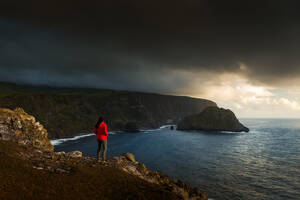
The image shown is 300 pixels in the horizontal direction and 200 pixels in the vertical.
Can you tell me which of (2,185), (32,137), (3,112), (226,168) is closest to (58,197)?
(2,185)

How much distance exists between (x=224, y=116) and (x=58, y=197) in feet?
530

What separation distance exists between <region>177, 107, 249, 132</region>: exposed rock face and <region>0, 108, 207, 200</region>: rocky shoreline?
132 m

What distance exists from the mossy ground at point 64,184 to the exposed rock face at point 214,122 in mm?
149224

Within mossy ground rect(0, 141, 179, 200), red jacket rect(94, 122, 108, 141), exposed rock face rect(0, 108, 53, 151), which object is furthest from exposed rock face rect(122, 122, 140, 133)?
mossy ground rect(0, 141, 179, 200)

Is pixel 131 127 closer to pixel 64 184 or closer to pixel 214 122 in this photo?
pixel 214 122

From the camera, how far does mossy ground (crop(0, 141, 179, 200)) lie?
452 inches

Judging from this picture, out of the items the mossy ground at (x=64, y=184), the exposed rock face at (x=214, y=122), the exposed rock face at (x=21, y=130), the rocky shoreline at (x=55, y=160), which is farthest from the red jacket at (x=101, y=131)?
the exposed rock face at (x=214, y=122)

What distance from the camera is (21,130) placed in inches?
1152

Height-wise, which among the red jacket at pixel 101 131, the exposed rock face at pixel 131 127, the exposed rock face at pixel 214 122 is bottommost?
the exposed rock face at pixel 131 127

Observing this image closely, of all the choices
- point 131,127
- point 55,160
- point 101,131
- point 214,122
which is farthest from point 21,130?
point 214,122

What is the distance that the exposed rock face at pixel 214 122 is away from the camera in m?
148

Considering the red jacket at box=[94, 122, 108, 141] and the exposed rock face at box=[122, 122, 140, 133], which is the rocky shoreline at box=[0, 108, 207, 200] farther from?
the exposed rock face at box=[122, 122, 140, 133]

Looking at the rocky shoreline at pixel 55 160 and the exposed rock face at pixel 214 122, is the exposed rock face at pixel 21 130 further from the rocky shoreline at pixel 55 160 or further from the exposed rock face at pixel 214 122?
the exposed rock face at pixel 214 122

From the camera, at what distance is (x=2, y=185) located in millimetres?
11359
